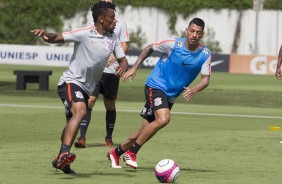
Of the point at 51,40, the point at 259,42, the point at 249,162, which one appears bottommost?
the point at 259,42

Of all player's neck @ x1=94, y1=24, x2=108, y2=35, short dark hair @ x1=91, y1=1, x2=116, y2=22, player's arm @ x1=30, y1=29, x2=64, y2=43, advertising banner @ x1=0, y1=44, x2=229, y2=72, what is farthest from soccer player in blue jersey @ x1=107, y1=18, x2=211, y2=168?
advertising banner @ x1=0, y1=44, x2=229, y2=72

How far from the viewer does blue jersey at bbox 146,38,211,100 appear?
1309cm

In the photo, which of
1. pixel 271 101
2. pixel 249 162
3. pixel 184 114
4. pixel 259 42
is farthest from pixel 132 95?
pixel 259 42

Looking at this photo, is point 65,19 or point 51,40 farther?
point 65,19

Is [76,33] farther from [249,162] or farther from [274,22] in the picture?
[274,22]

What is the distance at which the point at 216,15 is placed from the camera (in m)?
65.1

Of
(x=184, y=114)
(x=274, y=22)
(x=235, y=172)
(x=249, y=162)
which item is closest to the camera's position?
(x=235, y=172)

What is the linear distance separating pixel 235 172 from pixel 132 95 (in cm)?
1772

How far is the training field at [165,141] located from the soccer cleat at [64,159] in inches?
7.7

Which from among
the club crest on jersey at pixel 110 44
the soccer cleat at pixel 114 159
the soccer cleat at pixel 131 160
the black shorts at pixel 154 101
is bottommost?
the soccer cleat at pixel 114 159

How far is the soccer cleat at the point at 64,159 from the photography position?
11500 mm

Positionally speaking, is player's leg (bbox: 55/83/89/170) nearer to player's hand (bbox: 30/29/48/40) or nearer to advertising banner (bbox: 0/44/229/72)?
player's hand (bbox: 30/29/48/40)

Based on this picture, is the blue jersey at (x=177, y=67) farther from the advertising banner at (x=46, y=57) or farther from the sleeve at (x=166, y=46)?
the advertising banner at (x=46, y=57)

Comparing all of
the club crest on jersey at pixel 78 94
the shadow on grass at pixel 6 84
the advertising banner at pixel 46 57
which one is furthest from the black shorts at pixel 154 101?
the advertising banner at pixel 46 57
